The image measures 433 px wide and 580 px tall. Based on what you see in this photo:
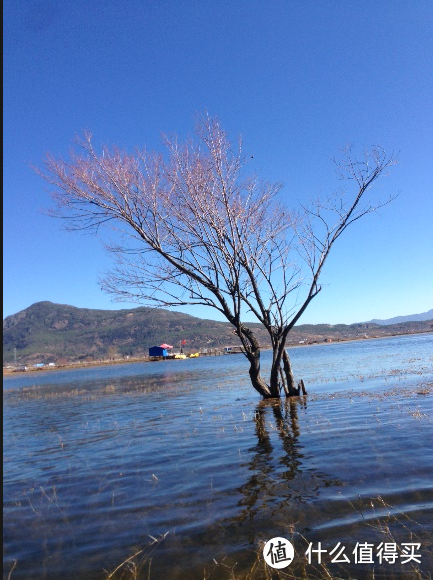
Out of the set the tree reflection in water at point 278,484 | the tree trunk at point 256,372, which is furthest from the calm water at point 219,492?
the tree trunk at point 256,372

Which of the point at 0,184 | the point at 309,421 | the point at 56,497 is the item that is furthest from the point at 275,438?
the point at 0,184

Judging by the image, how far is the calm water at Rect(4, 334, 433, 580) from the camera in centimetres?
431

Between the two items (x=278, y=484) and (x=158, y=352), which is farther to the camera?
(x=158, y=352)

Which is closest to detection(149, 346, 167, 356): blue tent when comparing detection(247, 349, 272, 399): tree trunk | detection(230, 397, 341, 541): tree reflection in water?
detection(247, 349, 272, 399): tree trunk

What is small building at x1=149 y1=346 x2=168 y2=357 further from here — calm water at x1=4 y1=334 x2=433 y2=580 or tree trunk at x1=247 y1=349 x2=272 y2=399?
calm water at x1=4 y1=334 x2=433 y2=580

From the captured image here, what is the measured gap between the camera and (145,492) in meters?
6.37

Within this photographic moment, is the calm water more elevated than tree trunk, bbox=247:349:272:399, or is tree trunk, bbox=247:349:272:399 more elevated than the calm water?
tree trunk, bbox=247:349:272:399

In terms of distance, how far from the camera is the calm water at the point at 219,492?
14.1 feet

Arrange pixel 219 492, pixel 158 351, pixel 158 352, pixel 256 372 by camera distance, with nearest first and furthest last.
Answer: pixel 219 492, pixel 256 372, pixel 158 351, pixel 158 352

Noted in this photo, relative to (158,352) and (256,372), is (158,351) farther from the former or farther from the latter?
(256,372)

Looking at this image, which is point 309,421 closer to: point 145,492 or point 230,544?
point 145,492

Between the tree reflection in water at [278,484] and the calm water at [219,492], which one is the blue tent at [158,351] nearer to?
the calm water at [219,492]

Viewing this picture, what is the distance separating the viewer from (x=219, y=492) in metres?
6.07

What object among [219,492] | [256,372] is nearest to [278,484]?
[219,492]
